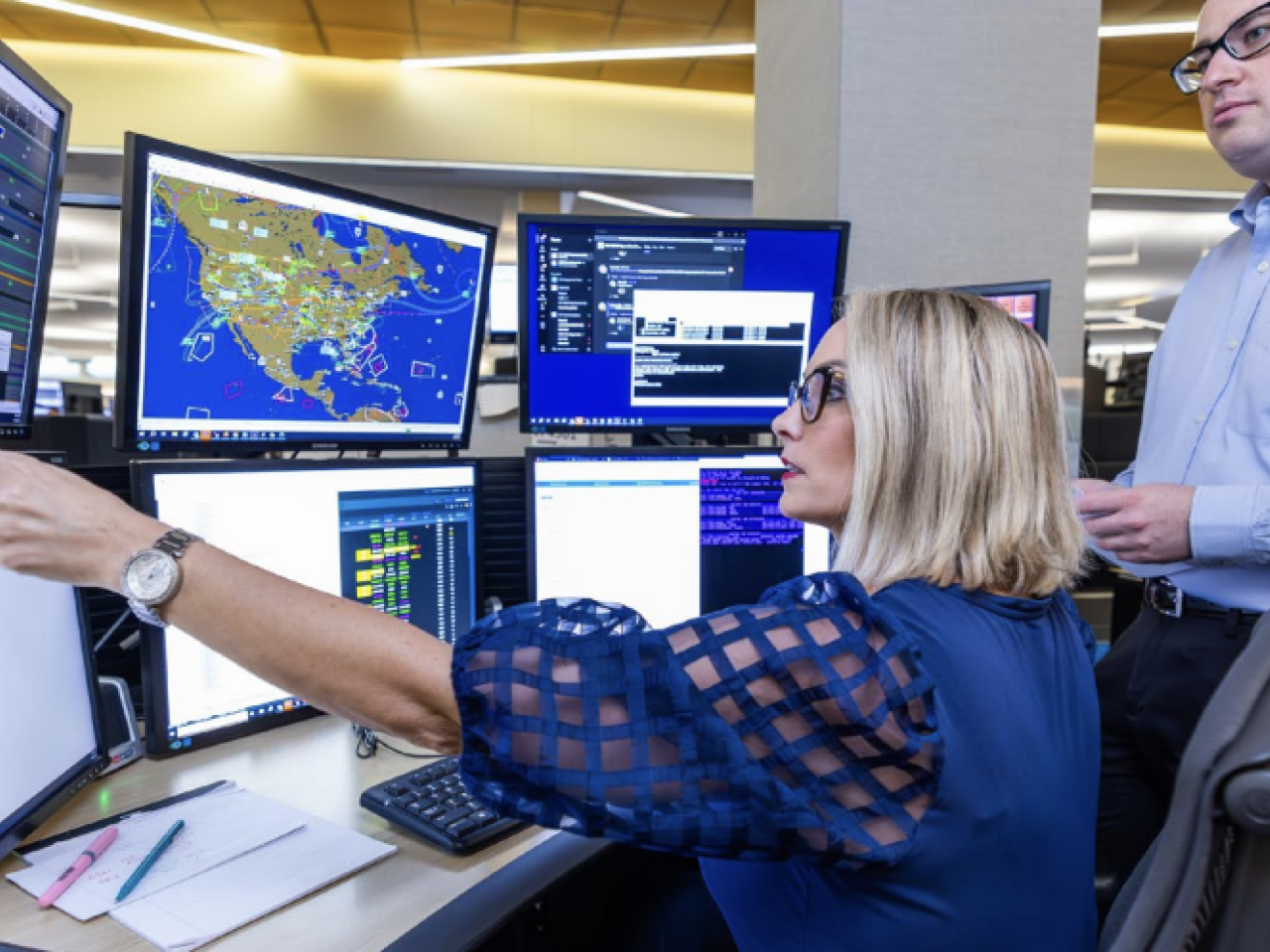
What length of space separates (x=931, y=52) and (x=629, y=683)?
1.60 meters

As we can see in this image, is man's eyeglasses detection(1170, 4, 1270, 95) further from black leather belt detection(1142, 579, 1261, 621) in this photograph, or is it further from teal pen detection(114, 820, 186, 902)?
teal pen detection(114, 820, 186, 902)

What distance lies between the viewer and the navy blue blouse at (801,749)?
564mm

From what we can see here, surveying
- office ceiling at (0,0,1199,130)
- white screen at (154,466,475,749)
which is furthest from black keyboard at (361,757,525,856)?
office ceiling at (0,0,1199,130)

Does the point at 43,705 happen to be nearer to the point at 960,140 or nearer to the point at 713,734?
the point at 713,734

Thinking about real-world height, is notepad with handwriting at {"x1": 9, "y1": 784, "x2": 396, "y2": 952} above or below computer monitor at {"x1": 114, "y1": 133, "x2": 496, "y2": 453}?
below

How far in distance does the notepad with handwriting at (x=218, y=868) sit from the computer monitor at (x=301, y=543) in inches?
5.5

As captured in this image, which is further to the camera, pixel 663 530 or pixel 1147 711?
pixel 663 530

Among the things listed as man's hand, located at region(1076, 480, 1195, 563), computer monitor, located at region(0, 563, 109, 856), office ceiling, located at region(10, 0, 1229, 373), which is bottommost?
computer monitor, located at region(0, 563, 109, 856)

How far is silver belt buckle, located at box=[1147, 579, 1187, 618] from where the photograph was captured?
4.06 ft

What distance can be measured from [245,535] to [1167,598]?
4.22ft

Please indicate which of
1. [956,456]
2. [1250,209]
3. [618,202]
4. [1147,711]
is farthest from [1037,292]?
[618,202]

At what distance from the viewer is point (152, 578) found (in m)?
0.61

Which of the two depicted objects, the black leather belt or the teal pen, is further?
the black leather belt

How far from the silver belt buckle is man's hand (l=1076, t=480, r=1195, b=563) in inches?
5.1
